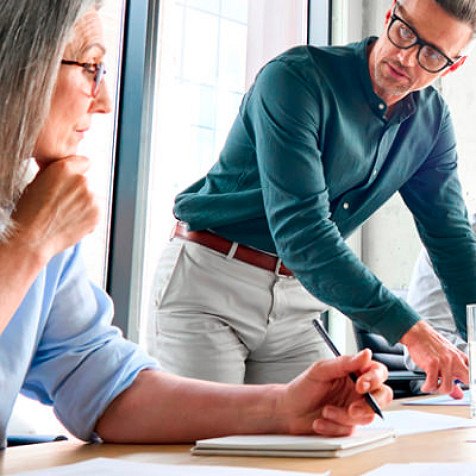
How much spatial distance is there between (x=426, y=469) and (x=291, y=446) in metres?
0.16

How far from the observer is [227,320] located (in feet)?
5.20

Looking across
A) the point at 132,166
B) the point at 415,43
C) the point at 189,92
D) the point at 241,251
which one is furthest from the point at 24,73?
the point at 189,92

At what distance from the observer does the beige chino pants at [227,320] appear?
154 centimetres

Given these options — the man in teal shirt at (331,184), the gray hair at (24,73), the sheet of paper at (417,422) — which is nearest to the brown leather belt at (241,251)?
the man in teal shirt at (331,184)

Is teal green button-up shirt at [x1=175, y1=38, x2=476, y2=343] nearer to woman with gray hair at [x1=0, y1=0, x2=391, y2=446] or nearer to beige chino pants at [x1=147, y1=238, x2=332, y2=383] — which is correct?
beige chino pants at [x1=147, y1=238, x2=332, y2=383]

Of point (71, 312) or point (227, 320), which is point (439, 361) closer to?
point (227, 320)

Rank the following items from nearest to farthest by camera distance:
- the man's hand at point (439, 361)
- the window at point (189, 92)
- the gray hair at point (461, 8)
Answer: the man's hand at point (439, 361) → the gray hair at point (461, 8) → the window at point (189, 92)

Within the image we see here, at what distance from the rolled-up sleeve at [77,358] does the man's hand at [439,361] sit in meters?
0.54

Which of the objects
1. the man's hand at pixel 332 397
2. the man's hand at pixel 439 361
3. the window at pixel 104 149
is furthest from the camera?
the window at pixel 104 149

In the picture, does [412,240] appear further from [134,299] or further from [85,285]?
[85,285]

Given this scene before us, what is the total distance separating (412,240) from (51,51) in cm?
273

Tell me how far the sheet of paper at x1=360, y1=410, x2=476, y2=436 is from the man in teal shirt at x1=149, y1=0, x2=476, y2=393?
0.54 ft

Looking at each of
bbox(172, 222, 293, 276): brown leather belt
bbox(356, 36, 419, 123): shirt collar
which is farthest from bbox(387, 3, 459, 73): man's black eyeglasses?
bbox(172, 222, 293, 276): brown leather belt

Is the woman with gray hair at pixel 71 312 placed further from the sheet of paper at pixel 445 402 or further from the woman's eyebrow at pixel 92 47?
the sheet of paper at pixel 445 402
